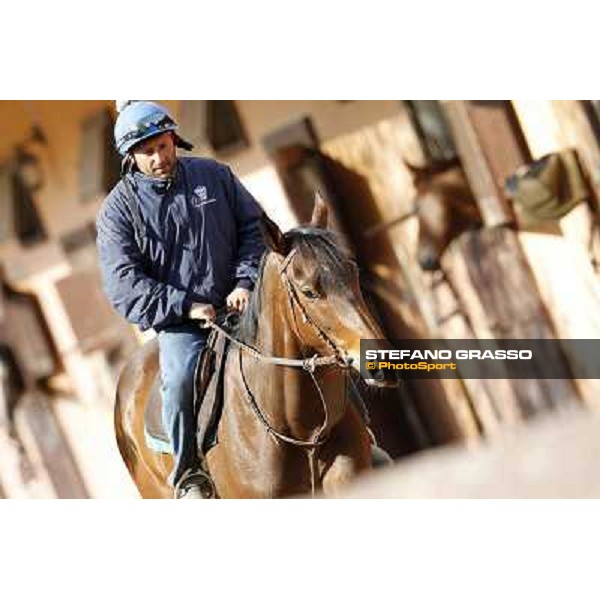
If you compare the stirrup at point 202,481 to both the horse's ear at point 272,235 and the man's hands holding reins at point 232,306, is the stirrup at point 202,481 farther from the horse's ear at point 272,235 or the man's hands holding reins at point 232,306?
the horse's ear at point 272,235

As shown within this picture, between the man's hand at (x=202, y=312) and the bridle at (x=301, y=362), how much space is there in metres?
0.02

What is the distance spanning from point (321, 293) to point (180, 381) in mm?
608

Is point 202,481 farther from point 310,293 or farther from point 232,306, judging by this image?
point 310,293

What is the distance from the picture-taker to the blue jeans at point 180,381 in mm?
5105

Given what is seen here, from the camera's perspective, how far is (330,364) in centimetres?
482

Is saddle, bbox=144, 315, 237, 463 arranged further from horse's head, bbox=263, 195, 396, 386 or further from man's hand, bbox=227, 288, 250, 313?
horse's head, bbox=263, 195, 396, 386

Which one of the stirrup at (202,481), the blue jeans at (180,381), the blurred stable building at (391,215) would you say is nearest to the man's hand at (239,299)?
the blue jeans at (180,381)

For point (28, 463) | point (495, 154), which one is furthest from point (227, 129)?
point (28, 463)

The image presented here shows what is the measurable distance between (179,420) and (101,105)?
986 mm

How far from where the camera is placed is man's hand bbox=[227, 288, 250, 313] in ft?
16.6

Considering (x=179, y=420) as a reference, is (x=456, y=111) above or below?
above

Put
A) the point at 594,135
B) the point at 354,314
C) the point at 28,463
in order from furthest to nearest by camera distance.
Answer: the point at 28,463 < the point at 594,135 < the point at 354,314

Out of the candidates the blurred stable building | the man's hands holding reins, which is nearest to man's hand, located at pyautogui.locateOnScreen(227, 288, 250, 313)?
the man's hands holding reins
